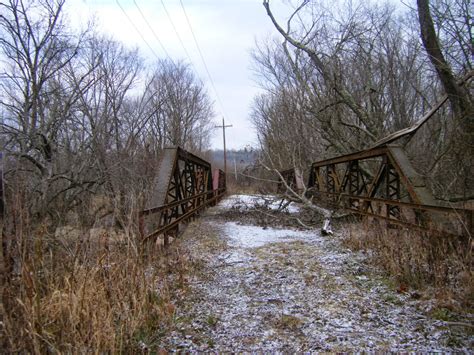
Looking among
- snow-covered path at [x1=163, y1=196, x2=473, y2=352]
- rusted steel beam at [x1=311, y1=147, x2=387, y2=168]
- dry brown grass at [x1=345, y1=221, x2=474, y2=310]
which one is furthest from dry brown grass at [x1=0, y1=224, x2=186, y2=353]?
rusted steel beam at [x1=311, y1=147, x2=387, y2=168]

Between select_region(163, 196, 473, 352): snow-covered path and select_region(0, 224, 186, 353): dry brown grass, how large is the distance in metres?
0.36

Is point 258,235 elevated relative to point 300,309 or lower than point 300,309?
elevated

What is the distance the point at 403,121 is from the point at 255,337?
13.4 m

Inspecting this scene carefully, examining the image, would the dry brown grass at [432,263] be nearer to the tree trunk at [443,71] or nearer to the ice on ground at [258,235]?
the ice on ground at [258,235]

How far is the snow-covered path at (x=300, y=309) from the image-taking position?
2865mm

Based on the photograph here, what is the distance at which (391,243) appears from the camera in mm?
4938

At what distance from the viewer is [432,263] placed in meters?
4.07

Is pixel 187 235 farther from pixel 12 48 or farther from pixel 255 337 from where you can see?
pixel 12 48

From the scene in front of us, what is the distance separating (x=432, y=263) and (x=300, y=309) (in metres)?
1.94

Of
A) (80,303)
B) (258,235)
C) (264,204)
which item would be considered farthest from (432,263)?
(264,204)

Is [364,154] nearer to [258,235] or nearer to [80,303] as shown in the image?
[258,235]

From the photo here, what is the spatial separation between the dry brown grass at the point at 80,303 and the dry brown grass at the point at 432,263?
3.07 m

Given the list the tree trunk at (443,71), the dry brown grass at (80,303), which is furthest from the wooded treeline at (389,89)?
the dry brown grass at (80,303)

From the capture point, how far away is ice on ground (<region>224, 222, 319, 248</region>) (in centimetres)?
728
